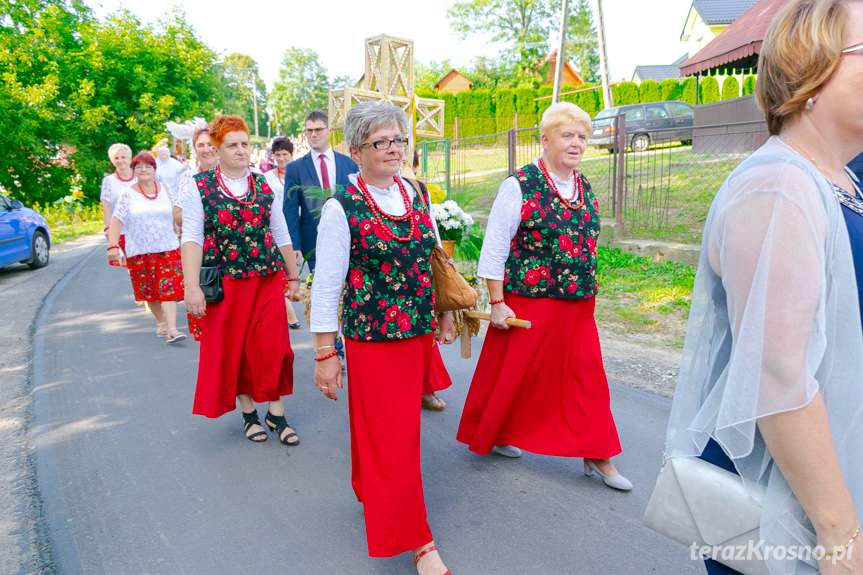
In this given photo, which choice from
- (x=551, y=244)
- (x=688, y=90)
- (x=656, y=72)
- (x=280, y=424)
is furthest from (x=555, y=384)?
(x=656, y=72)

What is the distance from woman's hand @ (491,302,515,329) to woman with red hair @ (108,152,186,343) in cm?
493

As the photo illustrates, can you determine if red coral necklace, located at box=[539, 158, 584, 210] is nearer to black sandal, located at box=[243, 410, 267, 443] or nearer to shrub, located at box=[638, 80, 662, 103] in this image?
black sandal, located at box=[243, 410, 267, 443]

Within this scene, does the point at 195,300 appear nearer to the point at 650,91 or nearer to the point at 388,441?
the point at 388,441

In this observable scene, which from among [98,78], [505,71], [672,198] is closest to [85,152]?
[98,78]

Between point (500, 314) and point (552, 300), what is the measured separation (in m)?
0.31

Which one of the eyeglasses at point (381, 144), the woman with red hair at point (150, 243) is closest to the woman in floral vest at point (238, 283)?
the eyeglasses at point (381, 144)

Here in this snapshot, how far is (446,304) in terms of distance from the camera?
133 inches

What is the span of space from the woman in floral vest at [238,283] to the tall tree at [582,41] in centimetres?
5907

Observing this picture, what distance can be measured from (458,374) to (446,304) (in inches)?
103

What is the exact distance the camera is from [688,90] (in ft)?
111

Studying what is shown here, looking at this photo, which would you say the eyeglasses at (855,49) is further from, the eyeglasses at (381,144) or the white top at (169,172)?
the white top at (169,172)

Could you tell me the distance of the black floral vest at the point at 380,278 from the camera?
9.36 feet

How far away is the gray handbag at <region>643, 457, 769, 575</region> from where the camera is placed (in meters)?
1.32

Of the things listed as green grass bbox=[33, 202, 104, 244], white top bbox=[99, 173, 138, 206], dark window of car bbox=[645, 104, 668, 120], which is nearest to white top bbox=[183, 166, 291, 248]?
white top bbox=[99, 173, 138, 206]
